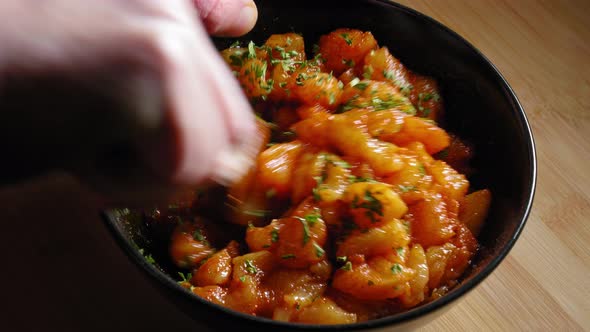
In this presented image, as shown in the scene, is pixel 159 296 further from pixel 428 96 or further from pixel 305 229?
pixel 428 96

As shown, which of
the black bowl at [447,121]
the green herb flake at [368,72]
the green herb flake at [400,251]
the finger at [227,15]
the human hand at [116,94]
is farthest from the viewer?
the green herb flake at [368,72]

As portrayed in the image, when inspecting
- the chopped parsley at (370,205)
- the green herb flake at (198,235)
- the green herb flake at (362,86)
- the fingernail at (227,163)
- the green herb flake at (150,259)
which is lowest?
the green herb flake at (150,259)

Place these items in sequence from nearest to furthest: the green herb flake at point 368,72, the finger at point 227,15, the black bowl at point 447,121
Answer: the black bowl at point 447,121 < the finger at point 227,15 < the green herb flake at point 368,72

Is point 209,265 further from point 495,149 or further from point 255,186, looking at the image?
point 495,149

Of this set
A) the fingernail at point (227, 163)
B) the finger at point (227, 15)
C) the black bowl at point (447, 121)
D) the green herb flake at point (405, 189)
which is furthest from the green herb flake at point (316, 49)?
the fingernail at point (227, 163)

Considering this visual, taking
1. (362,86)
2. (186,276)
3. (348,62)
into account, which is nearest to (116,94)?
(186,276)

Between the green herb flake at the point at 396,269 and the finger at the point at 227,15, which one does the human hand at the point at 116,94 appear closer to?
the green herb flake at the point at 396,269
